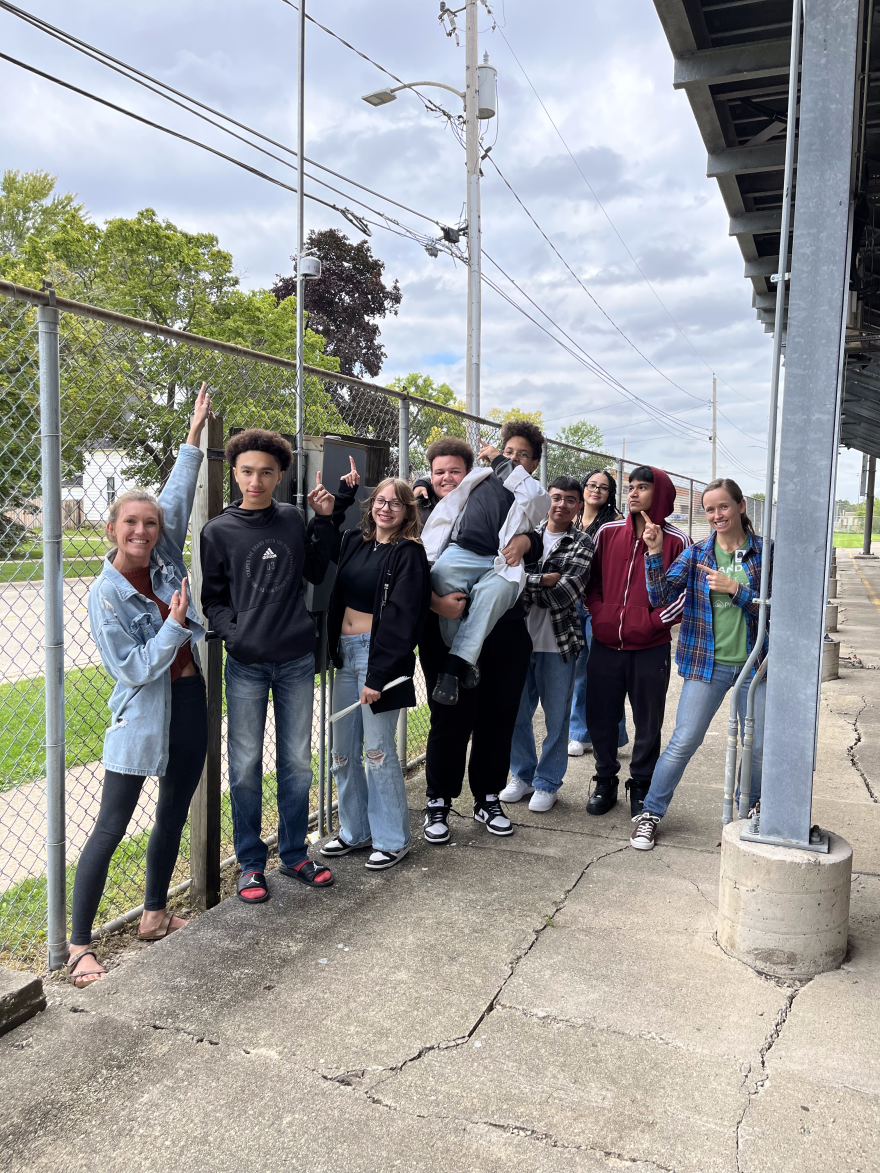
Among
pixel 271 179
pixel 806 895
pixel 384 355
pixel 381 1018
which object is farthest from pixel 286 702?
pixel 384 355

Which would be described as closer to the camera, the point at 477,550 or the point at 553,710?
the point at 477,550

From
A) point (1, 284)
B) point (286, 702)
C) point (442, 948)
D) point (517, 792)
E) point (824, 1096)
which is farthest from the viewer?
point (517, 792)

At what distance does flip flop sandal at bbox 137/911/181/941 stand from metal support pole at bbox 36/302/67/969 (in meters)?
0.35

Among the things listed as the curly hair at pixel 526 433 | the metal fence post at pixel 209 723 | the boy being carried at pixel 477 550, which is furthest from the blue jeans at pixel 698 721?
the metal fence post at pixel 209 723

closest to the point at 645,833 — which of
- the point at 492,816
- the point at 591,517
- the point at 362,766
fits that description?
the point at 492,816

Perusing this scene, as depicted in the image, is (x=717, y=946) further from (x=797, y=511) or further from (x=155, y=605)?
(x=155, y=605)

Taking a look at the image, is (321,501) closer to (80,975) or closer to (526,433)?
(526,433)

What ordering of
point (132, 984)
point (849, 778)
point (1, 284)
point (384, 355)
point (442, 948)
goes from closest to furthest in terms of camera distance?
point (1, 284) → point (132, 984) → point (442, 948) → point (849, 778) → point (384, 355)

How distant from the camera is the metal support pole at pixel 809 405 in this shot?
3.07m

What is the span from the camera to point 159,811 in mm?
3373

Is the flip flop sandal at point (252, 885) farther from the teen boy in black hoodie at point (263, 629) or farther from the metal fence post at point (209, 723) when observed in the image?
the metal fence post at point (209, 723)

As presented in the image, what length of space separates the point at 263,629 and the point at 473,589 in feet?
3.85

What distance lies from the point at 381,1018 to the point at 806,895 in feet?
5.29

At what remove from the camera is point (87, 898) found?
317cm
